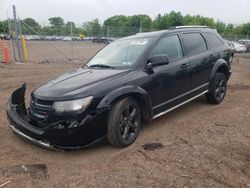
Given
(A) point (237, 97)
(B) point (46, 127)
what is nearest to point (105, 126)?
(B) point (46, 127)

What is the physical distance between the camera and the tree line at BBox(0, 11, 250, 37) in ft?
79.7

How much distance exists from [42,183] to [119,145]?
121 cm

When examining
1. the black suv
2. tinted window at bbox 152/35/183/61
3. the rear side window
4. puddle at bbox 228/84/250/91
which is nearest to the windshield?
the black suv

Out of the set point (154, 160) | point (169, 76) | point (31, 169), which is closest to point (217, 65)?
point (169, 76)

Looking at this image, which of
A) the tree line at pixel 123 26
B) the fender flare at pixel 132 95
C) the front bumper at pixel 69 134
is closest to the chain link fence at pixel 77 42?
the tree line at pixel 123 26

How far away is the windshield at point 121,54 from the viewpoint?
15.2 ft

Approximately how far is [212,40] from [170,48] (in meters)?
1.68

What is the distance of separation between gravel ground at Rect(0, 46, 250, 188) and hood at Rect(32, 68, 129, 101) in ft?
2.88

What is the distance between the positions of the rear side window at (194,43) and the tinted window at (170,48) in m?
0.25

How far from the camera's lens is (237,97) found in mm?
6996

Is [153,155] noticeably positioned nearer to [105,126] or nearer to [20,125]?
[105,126]

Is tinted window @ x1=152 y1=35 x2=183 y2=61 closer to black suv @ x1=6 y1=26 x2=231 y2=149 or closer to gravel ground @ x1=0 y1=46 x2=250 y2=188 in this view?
black suv @ x1=6 y1=26 x2=231 y2=149

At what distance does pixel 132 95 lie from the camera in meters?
4.18

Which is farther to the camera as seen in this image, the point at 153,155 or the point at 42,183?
the point at 153,155
